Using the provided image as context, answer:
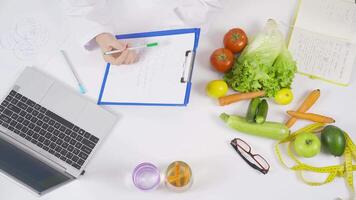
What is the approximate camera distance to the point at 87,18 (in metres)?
1.06

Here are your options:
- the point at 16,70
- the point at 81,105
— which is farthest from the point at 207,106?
the point at 16,70

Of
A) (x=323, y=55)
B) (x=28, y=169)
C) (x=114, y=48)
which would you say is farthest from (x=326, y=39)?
(x=28, y=169)

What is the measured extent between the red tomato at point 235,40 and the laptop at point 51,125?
0.40 m

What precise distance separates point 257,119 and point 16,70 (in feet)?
2.35

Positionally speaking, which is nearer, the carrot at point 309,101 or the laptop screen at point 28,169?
the laptop screen at point 28,169

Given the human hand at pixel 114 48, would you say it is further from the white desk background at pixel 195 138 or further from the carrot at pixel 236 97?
the carrot at pixel 236 97

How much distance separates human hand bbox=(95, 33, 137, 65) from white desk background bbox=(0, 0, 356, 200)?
64 mm

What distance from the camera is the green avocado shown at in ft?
3.19

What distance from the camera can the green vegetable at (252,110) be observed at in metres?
1.01

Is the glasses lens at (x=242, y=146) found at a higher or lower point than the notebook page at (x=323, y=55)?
lower

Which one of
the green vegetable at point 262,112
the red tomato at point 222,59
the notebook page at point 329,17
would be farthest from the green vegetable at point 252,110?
the notebook page at point 329,17

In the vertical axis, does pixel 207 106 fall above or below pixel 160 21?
below

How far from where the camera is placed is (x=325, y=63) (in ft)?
3.65

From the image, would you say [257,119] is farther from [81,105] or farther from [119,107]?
[81,105]
